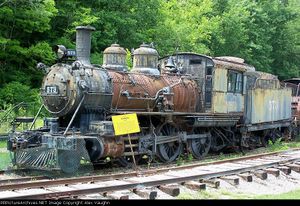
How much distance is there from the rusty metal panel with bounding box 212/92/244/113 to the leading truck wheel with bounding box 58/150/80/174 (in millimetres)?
6441

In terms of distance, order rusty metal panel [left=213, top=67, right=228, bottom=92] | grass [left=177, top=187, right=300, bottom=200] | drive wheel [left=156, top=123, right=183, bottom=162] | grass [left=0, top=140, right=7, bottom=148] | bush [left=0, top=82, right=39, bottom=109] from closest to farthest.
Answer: grass [left=177, top=187, right=300, bottom=200] < drive wheel [left=156, top=123, right=183, bottom=162] < rusty metal panel [left=213, top=67, right=228, bottom=92] < grass [left=0, top=140, right=7, bottom=148] < bush [left=0, top=82, right=39, bottom=109]

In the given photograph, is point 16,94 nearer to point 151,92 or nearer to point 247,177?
point 151,92

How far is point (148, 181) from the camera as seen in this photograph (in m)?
9.30

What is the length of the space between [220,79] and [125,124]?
216 inches

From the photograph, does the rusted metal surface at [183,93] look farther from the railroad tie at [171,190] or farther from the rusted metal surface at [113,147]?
the railroad tie at [171,190]

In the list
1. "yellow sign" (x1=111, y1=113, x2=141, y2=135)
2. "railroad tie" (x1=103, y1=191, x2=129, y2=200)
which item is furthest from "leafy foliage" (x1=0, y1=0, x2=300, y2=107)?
"railroad tie" (x1=103, y1=191, x2=129, y2=200)

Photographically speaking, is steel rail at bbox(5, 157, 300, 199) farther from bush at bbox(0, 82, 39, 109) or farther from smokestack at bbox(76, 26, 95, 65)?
bush at bbox(0, 82, 39, 109)

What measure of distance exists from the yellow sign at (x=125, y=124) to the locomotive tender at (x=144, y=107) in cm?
22

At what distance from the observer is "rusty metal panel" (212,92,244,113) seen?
628 inches

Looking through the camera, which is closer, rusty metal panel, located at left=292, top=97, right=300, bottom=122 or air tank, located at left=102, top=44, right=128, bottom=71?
air tank, located at left=102, top=44, right=128, bottom=71

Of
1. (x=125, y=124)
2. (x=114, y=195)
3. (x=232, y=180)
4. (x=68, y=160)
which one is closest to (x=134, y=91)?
(x=125, y=124)

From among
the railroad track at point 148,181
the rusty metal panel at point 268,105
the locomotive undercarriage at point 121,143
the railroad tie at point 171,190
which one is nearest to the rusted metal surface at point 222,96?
the locomotive undercarriage at point 121,143

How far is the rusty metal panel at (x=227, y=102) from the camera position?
15945mm

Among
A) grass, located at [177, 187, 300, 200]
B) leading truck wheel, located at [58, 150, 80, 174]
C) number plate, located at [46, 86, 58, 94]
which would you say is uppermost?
number plate, located at [46, 86, 58, 94]
